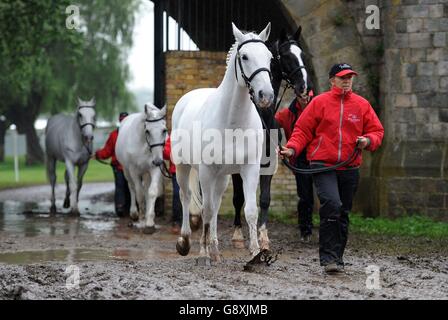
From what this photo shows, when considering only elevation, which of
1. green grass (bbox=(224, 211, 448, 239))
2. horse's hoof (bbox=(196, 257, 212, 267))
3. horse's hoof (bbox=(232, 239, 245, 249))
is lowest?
green grass (bbox=(224, 211, 448, 239))

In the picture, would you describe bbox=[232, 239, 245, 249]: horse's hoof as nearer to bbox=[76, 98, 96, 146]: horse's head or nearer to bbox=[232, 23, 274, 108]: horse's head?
bbox=[232, 23, 274, 108]: horse's head

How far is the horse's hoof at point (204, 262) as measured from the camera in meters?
9.30

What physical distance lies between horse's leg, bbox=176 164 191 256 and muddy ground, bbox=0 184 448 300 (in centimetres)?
15

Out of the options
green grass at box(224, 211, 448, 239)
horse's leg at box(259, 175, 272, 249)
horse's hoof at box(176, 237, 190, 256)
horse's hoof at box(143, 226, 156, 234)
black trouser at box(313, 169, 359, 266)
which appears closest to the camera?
black trouser at box(313, 169, 359, 266)

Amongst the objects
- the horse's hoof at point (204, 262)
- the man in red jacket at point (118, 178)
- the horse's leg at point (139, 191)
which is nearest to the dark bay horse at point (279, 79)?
the horse's hoof at point (204, 262)

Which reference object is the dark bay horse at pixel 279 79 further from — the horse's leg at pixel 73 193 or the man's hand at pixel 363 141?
the horse's leg at pixel 73 193

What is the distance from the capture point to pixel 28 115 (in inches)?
1882

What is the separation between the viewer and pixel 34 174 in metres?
39.4

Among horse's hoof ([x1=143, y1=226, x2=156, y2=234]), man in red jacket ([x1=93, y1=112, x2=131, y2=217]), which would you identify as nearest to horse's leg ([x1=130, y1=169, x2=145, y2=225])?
horse's hoof ([x1=143, y1=226, x2=156, y2=234])

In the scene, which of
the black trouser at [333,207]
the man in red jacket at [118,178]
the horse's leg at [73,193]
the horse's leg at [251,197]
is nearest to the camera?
the black trouser at [333,207]

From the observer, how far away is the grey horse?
17266 millimetres

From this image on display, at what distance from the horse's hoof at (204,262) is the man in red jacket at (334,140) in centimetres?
117
